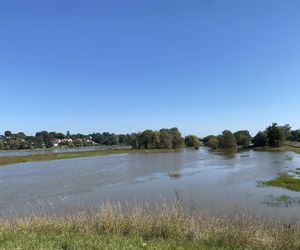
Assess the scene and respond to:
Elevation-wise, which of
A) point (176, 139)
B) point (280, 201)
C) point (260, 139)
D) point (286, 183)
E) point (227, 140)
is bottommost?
point (280, 201)

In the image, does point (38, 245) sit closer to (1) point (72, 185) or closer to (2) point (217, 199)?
(2) point (217, 199)

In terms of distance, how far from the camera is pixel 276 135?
117 meters

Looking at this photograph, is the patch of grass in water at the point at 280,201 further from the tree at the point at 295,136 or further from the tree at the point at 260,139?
the tree at the point at 295,136

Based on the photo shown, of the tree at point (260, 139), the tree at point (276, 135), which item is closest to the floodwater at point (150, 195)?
the tree at point (276, 135)

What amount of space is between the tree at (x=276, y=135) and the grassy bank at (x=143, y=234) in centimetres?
11337

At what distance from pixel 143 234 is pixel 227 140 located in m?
123

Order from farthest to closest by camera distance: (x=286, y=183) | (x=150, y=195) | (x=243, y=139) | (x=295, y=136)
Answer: (x=295, y=136) < (x=243, y=139) < (x=286, y=183) < (x=150, y=195)

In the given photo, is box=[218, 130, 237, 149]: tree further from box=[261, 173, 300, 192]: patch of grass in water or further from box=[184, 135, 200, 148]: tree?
box=[261, 173, 300, 192]: patch of grass in water

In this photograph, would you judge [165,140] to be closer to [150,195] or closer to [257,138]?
[257,138]

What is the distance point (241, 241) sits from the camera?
8.52 meters

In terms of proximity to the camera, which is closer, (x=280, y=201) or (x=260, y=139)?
(x=280, y=201)

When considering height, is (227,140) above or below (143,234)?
above

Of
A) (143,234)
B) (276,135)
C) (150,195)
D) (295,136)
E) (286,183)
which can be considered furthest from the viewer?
(295,136)

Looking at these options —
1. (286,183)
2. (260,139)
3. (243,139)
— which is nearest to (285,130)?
(260,139)
